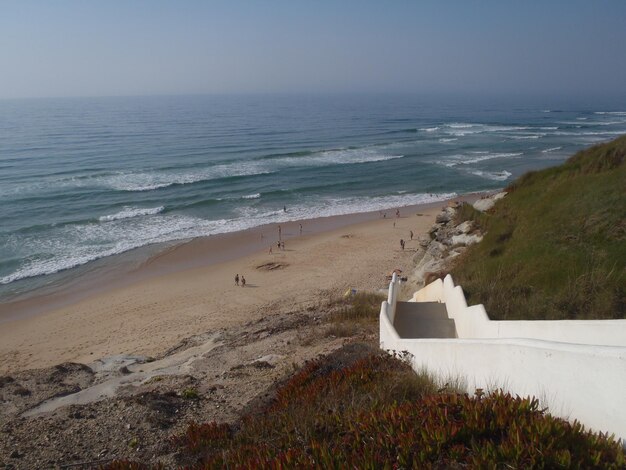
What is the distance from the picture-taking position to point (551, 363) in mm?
4145

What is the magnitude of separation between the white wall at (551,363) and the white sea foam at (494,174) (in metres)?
36.7

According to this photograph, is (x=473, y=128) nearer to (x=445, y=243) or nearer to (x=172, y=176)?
(x=172, y=176)

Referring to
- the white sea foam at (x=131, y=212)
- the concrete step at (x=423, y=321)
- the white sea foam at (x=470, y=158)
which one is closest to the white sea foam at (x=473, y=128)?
the white sea foam at (x=470, y=158)

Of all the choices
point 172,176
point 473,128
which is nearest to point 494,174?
point 172,176

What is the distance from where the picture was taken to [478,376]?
518cm

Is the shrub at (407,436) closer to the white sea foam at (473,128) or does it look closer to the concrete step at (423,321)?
the concrete step at (423,321)

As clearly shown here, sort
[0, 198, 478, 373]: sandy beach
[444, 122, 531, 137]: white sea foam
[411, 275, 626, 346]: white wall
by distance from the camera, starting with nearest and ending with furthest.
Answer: [411, 275, 626, 346]: white wall → [0, 198, 478, 373]: sandy beach → [444, 122, 531, 137]: white sea foam

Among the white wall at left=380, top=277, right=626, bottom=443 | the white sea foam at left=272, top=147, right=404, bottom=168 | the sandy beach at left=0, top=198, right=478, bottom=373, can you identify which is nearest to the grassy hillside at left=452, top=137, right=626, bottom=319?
the white wall at left=380, top=277, right=626, bottom=443

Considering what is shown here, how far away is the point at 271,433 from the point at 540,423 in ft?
9.09

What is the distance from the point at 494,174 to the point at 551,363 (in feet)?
135

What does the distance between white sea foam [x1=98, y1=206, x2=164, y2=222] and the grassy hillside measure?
75.0 feet

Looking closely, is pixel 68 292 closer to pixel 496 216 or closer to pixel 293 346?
pixel 293 346

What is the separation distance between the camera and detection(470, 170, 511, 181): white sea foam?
40906mm

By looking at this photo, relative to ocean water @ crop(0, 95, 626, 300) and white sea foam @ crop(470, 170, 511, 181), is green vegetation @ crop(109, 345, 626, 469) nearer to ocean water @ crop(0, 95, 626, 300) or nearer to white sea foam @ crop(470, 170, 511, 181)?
ocean water @ crop(0, 95, 626, 300)
